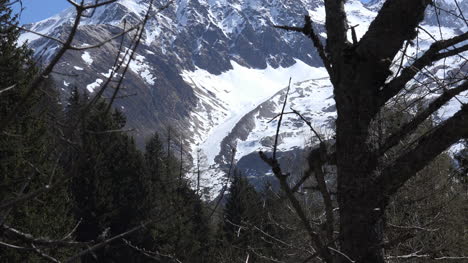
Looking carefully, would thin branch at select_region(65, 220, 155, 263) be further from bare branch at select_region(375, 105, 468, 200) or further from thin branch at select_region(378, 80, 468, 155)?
thin branch at select_region(378, 80, 468, 155)

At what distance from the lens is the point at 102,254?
23.4m

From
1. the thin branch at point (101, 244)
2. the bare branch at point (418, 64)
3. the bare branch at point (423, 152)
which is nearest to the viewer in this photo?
the thin branch at point (101, 244)

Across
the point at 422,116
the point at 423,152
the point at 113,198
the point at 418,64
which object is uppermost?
the point at 113,198

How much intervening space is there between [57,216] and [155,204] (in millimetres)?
14540

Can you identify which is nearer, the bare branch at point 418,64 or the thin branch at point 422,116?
the thin branch at point 422,116

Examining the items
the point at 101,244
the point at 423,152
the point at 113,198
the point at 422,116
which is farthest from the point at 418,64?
the point at 113,198

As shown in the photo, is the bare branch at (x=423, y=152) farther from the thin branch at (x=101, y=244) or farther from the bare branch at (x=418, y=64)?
the thin branch at (x=101, y=244)

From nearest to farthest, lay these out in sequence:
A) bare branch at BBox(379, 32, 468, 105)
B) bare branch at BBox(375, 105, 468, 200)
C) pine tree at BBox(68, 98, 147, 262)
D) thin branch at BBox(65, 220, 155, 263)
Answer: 1. thin branch at BBox(65, 220, 155, 263)
2. bare branch at BBox(375, 105, 468, 200)
3. bare branch at BBox(379, 32, 468, 105)
4. pine tree at BBox(68, 98, 147, 262)

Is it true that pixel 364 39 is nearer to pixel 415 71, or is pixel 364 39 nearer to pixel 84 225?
pixel 415 71

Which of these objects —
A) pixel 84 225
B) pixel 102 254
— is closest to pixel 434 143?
pixel 102 254

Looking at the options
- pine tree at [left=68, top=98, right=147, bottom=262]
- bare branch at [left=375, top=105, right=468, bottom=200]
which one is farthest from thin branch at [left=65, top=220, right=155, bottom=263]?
pine tree at [left=68, top=98, right=147, bottom=262]

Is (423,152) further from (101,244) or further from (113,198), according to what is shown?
(113,198)

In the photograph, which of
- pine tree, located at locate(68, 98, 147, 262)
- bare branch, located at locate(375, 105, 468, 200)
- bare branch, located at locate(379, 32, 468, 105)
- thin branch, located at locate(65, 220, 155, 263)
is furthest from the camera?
pine tree, located at locate(68, 98, 147, 262)

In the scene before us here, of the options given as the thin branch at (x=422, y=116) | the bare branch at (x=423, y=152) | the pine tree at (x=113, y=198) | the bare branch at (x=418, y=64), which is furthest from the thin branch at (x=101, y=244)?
the pine tree at (x=113, y=198)
